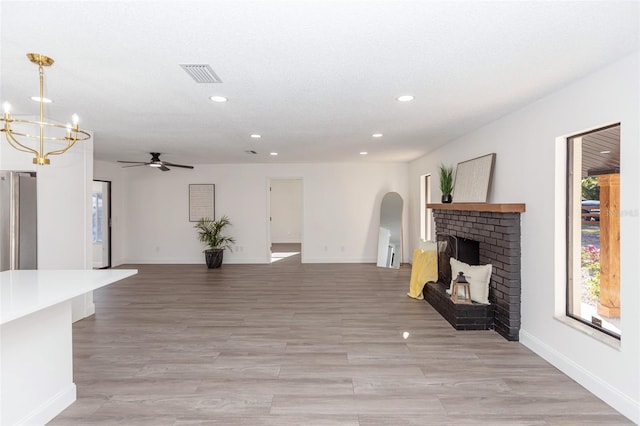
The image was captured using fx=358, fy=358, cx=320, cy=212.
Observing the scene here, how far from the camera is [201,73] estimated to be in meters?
2.50

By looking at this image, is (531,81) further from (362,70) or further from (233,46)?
(233,46)

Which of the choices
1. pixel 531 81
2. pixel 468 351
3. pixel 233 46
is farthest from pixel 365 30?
pixel 468 351

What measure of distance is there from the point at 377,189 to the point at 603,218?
5.55 metres

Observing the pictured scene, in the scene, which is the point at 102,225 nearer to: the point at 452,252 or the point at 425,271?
the point at 425,271

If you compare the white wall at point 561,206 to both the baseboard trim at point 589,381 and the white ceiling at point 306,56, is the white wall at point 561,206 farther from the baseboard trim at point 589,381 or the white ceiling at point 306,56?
the white ceiling at point 306,56

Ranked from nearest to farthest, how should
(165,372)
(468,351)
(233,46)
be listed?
1. (233,46)
2. (165,372)
3. (468,351)

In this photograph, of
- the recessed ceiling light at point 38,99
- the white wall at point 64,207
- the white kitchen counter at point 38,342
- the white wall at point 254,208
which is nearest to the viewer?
the white kitchen counter at point 38,342

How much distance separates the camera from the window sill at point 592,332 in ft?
7.81

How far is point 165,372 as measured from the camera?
111 inches

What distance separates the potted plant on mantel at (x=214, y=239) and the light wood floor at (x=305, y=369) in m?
2.69

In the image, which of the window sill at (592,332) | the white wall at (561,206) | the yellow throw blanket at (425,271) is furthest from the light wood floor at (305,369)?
the window sill at (592,332)

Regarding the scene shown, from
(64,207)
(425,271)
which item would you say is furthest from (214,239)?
(425,271)

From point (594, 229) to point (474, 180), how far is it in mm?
1783

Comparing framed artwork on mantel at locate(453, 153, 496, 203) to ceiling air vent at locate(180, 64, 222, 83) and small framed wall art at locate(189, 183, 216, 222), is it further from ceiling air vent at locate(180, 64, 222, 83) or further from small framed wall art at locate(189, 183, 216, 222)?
small framed wall art at locate(189, 183, 216, 222)
